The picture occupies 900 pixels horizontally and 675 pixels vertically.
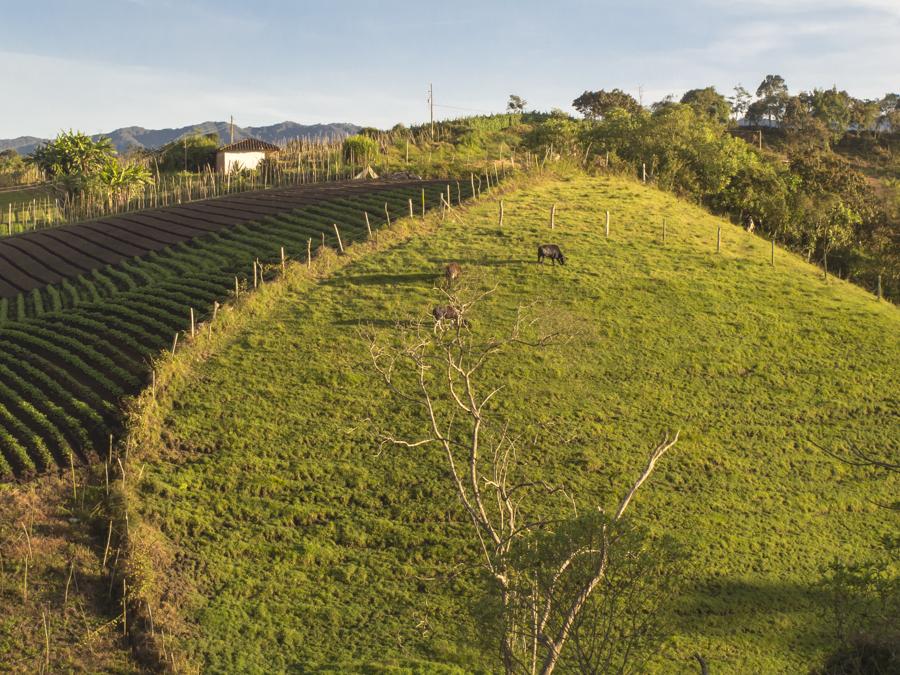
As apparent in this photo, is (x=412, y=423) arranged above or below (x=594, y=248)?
below

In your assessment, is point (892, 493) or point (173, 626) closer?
point (173, 626)

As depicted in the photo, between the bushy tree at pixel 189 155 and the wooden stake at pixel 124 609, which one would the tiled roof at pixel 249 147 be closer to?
the bushy tree at pixel 189 155

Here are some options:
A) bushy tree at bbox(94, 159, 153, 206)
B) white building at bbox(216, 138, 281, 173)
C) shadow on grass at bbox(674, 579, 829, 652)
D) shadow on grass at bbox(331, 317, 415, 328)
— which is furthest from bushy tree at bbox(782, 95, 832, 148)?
shadow on grass at bbox(674, 579, 829, 652)

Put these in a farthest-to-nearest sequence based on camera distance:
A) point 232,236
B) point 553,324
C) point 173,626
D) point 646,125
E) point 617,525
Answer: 1. point 646,125
2. point 232,236
3. point 553,324
4. point 173,626
5. point 617,525

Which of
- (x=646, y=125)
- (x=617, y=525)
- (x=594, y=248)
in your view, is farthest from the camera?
(x=646, y=125)

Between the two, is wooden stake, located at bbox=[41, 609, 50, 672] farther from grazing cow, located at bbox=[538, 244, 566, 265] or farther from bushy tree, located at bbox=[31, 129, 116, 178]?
bushy tree, located at bbox=[31, 129, 116, 178]

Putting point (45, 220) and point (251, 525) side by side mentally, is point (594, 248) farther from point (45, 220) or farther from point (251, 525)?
point (45, 220)

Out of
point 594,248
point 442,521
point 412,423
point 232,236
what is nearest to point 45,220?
point 232,236
